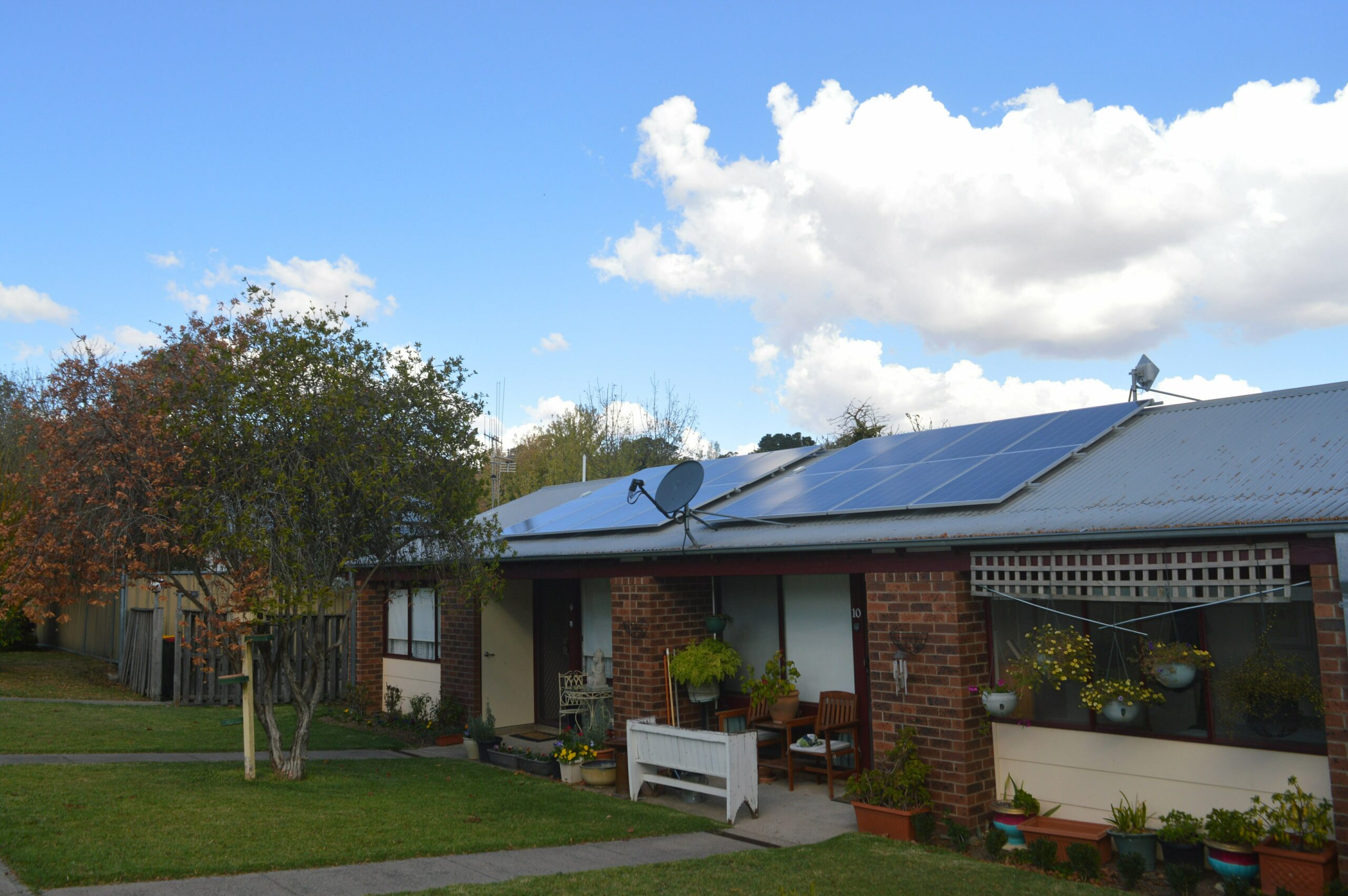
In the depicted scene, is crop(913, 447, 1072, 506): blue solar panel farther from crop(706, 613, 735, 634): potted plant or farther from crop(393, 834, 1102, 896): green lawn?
crop(706, 613, 735, 634): potted plant

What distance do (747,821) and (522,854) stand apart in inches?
91.5

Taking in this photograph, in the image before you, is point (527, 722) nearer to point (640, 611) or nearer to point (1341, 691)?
point (640, 611)

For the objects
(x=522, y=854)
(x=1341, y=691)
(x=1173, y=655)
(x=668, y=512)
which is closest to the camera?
(x=1341, y=691)

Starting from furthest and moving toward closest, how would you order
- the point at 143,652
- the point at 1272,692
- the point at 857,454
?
the point at 143,652
the point at 857,454
the point at 1272,692

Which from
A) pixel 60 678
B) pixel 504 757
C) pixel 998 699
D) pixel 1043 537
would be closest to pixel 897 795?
pixel 998 699

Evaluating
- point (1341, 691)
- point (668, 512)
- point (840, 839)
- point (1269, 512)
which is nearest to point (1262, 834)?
point (1341, 691)

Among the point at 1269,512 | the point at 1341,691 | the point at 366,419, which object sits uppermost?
the point at 366,419

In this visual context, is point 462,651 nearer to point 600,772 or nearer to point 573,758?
point 573,758

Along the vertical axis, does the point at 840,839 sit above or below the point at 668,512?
below

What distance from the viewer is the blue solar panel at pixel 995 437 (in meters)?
10.6

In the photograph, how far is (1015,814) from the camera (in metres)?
7.83

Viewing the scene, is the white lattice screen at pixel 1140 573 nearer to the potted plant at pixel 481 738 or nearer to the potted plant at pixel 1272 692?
the potted plant at pixel 1272 692

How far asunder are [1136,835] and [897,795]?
192 cm

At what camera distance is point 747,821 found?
9.13 meters
